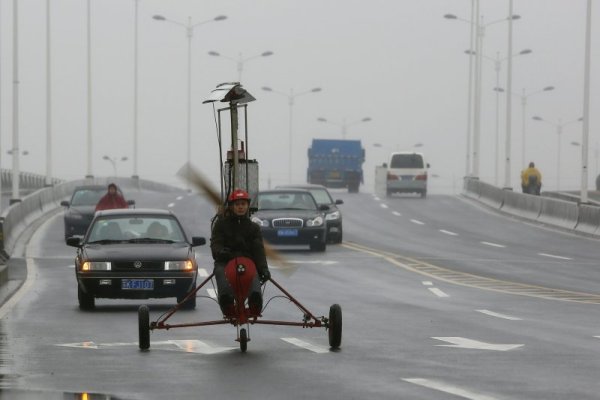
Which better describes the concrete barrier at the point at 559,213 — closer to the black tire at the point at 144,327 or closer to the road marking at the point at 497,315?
the road marking at the point at 497,315

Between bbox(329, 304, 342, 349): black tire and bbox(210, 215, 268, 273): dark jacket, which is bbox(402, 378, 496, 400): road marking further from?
bbox(210, 215, 268, 273): dark jacket

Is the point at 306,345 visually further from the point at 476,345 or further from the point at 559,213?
the point at 559,213

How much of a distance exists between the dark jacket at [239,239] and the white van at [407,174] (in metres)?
60.4

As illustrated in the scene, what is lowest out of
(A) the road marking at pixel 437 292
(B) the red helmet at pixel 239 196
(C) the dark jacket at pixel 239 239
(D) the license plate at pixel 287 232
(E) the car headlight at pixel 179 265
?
(A) the road marking at pixel 437 292

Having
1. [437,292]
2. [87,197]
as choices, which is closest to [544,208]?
[87,197]

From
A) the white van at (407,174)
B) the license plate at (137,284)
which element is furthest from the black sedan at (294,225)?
the white van at (407,174)

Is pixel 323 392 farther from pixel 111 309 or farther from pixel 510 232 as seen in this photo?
pixel 510 232

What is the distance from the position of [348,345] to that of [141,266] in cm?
658

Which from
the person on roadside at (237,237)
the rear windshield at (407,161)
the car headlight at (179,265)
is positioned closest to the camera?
the person on roadside at (237,237)

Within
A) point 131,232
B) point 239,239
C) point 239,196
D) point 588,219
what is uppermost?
point 239,196

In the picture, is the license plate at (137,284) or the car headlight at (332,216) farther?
the car headlight at (332,216)

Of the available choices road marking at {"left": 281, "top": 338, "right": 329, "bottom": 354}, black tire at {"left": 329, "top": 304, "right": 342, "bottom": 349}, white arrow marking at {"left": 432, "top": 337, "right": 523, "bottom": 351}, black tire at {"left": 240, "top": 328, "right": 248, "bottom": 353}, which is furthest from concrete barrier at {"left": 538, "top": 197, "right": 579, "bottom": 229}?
black tire at {"left": 240, "top": 328, "right": 248, "bottom": 353}

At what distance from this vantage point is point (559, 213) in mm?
52906

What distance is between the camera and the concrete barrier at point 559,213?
50750 mm
